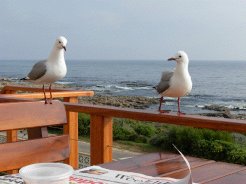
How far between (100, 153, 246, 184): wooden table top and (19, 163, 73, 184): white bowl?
1.34ft

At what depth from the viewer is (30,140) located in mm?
1595

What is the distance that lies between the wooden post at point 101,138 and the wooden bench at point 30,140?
30.3 inches

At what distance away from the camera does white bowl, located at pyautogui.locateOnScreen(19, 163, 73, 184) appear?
2.91 ft

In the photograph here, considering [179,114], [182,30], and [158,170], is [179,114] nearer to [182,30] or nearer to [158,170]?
[158,170]

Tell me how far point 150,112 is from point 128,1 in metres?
13.7

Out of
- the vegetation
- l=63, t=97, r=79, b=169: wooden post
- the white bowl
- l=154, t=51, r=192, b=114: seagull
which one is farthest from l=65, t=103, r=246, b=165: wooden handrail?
the vegetation

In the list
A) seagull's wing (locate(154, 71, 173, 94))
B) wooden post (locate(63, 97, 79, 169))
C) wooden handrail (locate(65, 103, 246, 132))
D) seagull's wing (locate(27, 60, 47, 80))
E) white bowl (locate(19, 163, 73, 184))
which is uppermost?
seagull's wing (locate(27, 60, 47, 80))

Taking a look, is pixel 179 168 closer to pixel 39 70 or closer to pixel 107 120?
pixel 107 120

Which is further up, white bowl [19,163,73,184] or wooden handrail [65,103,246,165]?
white bowl [19,163,73,184]

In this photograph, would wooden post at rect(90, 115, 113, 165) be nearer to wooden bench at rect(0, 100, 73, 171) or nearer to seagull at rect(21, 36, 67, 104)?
seagull at rect(21, 36, 67, 104)

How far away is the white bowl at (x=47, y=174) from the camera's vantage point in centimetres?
89

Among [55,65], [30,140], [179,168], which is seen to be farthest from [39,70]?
[179,168]

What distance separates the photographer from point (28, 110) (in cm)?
169

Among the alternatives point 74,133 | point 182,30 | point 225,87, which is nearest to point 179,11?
point 182,30
